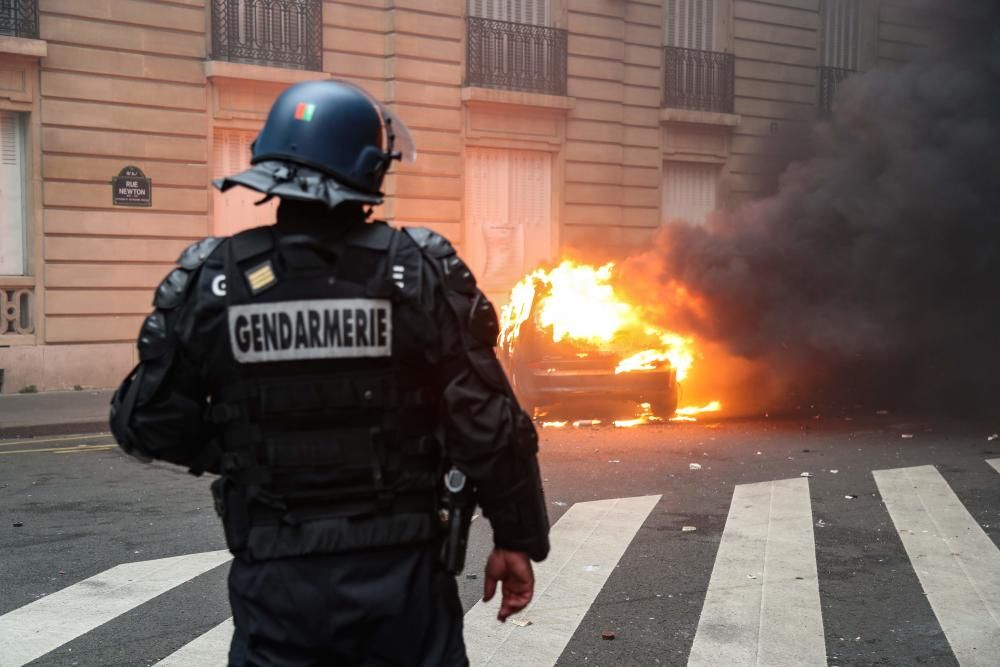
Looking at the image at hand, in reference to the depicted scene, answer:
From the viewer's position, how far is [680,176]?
22516 mm

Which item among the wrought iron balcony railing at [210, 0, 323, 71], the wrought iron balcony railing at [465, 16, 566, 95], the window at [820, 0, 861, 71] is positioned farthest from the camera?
the window at [820, 0, 861, 71]

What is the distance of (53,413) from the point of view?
12.7 m

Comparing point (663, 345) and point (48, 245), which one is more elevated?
point (48, 245)

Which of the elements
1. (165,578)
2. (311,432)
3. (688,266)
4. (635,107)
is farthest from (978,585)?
(635,107)

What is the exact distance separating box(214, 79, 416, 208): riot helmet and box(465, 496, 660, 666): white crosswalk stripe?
8.66 ft

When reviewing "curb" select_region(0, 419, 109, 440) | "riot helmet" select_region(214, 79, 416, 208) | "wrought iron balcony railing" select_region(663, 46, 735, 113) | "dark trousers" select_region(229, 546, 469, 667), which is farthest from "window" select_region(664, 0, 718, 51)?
"dark trousers" select_region(229, 546, 469, 667)

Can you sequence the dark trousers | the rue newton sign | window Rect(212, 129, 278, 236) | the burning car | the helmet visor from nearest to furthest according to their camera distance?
the dark trousers, the helmet visor, the burning car, the rue newton sign, window Rect(212, 129, 278, 236)

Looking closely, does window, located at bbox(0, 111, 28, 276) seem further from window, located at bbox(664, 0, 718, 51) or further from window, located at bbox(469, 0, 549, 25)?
window, located at bbox(664, 0, 718, 51)

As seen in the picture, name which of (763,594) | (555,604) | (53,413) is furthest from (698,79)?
(555,604)

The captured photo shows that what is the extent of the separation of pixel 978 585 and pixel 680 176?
17.3 m

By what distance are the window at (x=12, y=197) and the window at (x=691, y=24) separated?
12.0 m

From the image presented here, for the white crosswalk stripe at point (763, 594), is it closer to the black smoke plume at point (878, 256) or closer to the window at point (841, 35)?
the black smoke plume at point (878, 256)

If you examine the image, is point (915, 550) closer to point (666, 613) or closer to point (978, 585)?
point (978, 585)

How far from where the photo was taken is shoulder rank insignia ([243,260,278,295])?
2412mm
